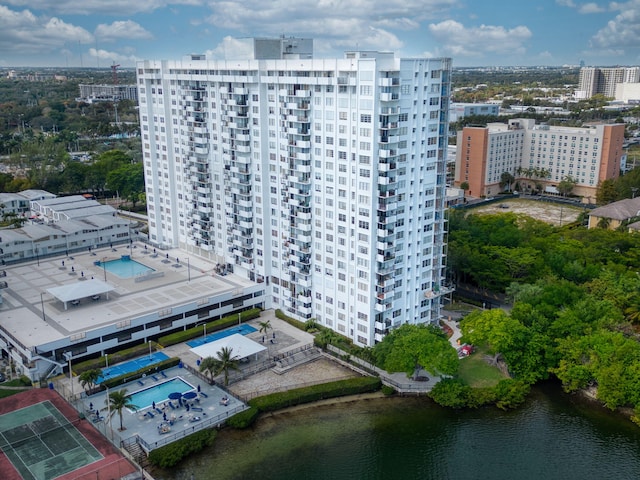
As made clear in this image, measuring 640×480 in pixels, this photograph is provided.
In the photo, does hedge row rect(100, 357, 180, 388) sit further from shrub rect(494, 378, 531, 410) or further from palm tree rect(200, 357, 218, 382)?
shrub rect(494, 378, 531, 410)

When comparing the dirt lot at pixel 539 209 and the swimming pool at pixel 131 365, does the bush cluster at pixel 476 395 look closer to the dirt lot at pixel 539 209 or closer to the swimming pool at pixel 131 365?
the swimming pool at pixel 131 365

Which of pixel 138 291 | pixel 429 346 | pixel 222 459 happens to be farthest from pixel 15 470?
pixel 429 346

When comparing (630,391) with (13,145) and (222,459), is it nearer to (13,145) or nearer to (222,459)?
(222,459)

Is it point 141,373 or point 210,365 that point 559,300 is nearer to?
point 210,365

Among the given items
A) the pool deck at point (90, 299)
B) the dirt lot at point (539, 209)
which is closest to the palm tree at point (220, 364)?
the pool deck at point (90, 299)

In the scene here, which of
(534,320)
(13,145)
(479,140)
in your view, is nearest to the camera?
(534,320)

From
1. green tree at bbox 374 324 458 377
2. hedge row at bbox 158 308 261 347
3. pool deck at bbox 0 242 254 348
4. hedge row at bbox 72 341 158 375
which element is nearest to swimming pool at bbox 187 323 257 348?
hedge row at bbox 158 308 261 347
